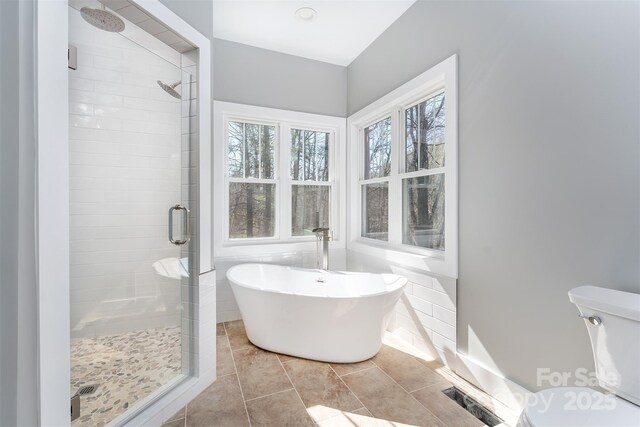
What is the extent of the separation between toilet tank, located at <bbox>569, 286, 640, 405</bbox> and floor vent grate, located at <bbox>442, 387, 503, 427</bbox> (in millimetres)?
669

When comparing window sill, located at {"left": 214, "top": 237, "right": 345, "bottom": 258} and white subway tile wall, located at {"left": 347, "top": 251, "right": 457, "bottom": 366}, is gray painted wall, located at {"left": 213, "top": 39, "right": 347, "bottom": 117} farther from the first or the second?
white subway tile wall, located at {"left": 347, "top": 251, "right": 457, "bottom": 366}

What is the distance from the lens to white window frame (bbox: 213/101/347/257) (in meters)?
3.07

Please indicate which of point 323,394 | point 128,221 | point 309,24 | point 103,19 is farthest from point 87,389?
point 309,24

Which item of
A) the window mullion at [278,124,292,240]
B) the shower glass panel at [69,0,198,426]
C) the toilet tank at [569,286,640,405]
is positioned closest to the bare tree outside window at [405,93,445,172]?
the window mullion at [278,124,292,240]

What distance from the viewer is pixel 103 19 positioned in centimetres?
154

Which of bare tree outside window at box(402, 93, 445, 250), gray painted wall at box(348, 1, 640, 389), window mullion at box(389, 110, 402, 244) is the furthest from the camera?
window mullion at box(389, 110, 402, 244)

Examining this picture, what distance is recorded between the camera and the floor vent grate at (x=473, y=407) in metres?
1.65

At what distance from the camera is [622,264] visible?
1281mm

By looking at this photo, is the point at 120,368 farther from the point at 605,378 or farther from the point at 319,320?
the point at 605,378

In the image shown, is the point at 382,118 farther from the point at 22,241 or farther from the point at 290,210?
the point at 22,241

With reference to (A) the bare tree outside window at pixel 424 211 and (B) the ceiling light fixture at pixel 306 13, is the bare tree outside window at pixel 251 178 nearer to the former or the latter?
(B) the ceiling light fixture at pixel 306 13

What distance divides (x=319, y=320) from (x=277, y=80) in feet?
8.19

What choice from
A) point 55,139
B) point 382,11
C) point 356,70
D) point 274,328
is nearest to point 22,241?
point 55,139

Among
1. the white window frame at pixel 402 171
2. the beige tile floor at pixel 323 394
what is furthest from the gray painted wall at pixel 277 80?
the beige tile floor at pixel 323 394
